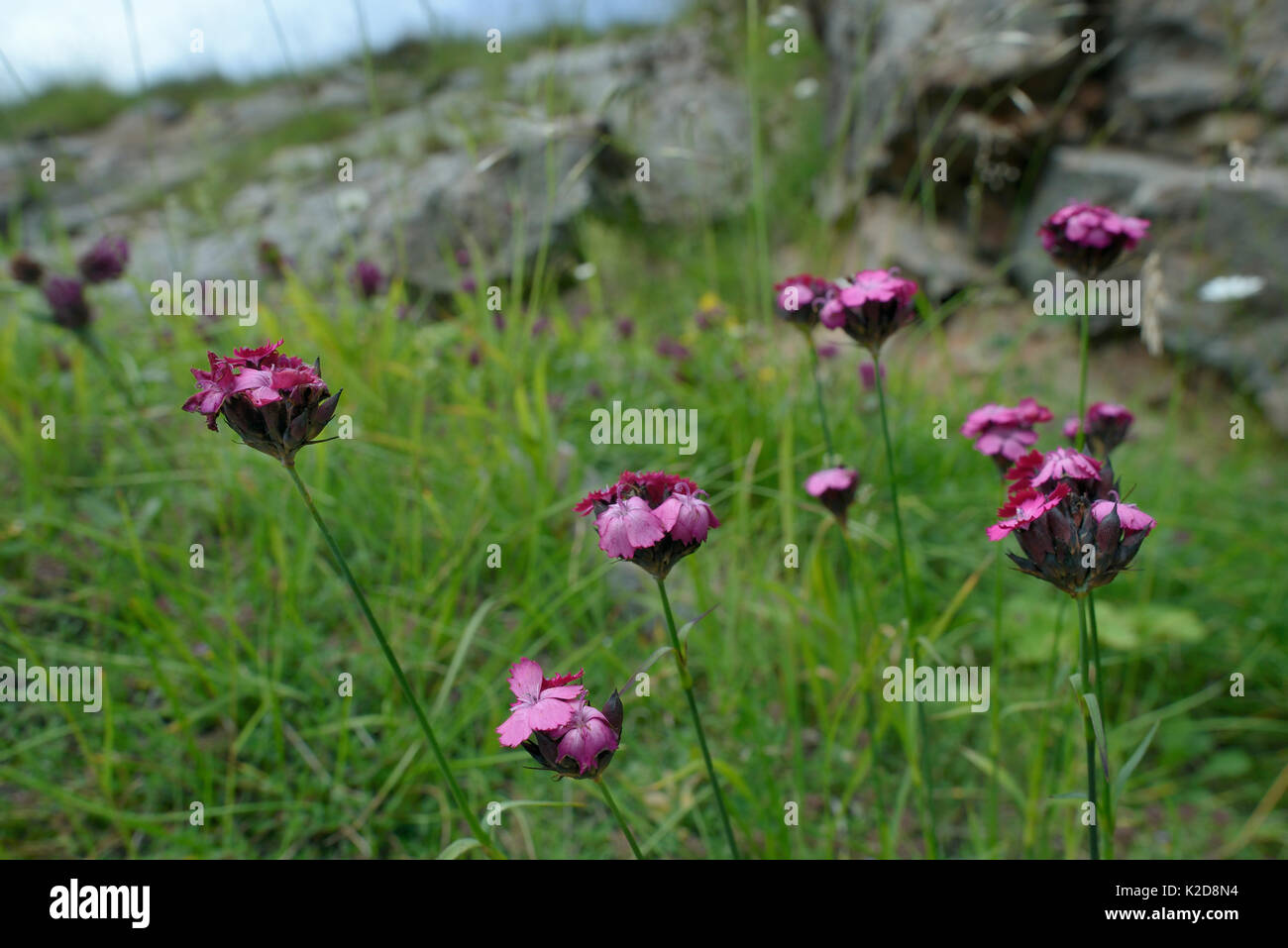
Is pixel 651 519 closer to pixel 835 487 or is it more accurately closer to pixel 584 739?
pixel 584 739

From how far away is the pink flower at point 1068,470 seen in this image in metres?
0.86

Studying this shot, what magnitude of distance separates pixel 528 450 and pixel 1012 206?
3422 millimetres

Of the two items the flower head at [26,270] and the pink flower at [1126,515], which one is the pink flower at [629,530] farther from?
the flower head at [26,270]

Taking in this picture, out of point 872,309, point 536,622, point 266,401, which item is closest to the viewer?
point 266,401

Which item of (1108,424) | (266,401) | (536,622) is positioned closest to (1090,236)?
(1108,424)

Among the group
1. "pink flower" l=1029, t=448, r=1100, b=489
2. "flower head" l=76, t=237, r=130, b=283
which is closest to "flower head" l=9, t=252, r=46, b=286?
"flower head" l=76, t=237, r=130, b=283

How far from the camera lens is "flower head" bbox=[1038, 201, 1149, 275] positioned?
1.16m

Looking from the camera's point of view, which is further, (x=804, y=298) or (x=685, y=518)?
(x=804, y=298)

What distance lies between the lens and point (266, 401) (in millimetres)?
779

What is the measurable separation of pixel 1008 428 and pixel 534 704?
0.79 meters

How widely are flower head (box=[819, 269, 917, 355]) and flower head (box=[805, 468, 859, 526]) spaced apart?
20 centimetres
